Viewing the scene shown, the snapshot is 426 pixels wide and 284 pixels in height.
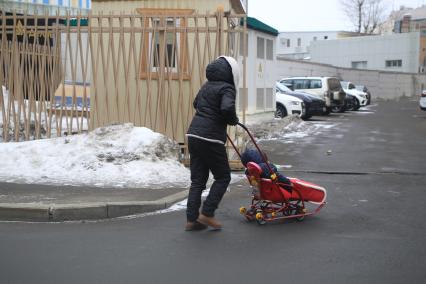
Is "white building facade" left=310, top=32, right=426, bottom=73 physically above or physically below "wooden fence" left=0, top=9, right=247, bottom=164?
above

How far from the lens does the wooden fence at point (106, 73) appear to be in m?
10.1

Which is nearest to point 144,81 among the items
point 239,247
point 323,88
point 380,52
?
point 239,247

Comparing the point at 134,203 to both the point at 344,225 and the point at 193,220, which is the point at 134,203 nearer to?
the point at 193,220

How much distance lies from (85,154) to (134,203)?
222 cm

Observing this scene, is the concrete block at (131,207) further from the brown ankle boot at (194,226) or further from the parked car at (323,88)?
the parked car at (323,88)

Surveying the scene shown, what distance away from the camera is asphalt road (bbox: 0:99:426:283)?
16.4 ft

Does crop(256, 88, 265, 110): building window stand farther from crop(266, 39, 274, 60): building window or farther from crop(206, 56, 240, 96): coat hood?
crop(206, 56, 240, 96): coat hood

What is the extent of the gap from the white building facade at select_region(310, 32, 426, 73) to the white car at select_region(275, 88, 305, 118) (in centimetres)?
3902

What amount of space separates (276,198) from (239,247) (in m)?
1.01

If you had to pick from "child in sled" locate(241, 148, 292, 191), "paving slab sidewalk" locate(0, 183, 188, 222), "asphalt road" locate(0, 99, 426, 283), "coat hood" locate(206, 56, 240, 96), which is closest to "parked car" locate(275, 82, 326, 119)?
"asphalt road" locate(0, 99, 426, 283)

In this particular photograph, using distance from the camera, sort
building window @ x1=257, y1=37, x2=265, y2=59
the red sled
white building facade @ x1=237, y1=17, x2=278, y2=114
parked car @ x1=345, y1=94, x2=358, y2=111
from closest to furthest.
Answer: the red sled
white building facade @ x1=237, y1=17, x2=278, y2=114
building window @ x1=257, y1=37, x2=265, y2=59
parked car @ x1=345, y1=94, x2=358, y2=111

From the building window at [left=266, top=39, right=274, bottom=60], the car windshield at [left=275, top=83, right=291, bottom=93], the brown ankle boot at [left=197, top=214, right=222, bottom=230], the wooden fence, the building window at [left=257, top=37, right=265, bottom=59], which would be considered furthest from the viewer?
the car windshield at [left=275, top=83, right=291, bottom=93]

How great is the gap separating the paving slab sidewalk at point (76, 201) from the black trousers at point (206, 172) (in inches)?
44.2

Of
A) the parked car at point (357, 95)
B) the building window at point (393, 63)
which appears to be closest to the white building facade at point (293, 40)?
the building window at point (393, 63)
